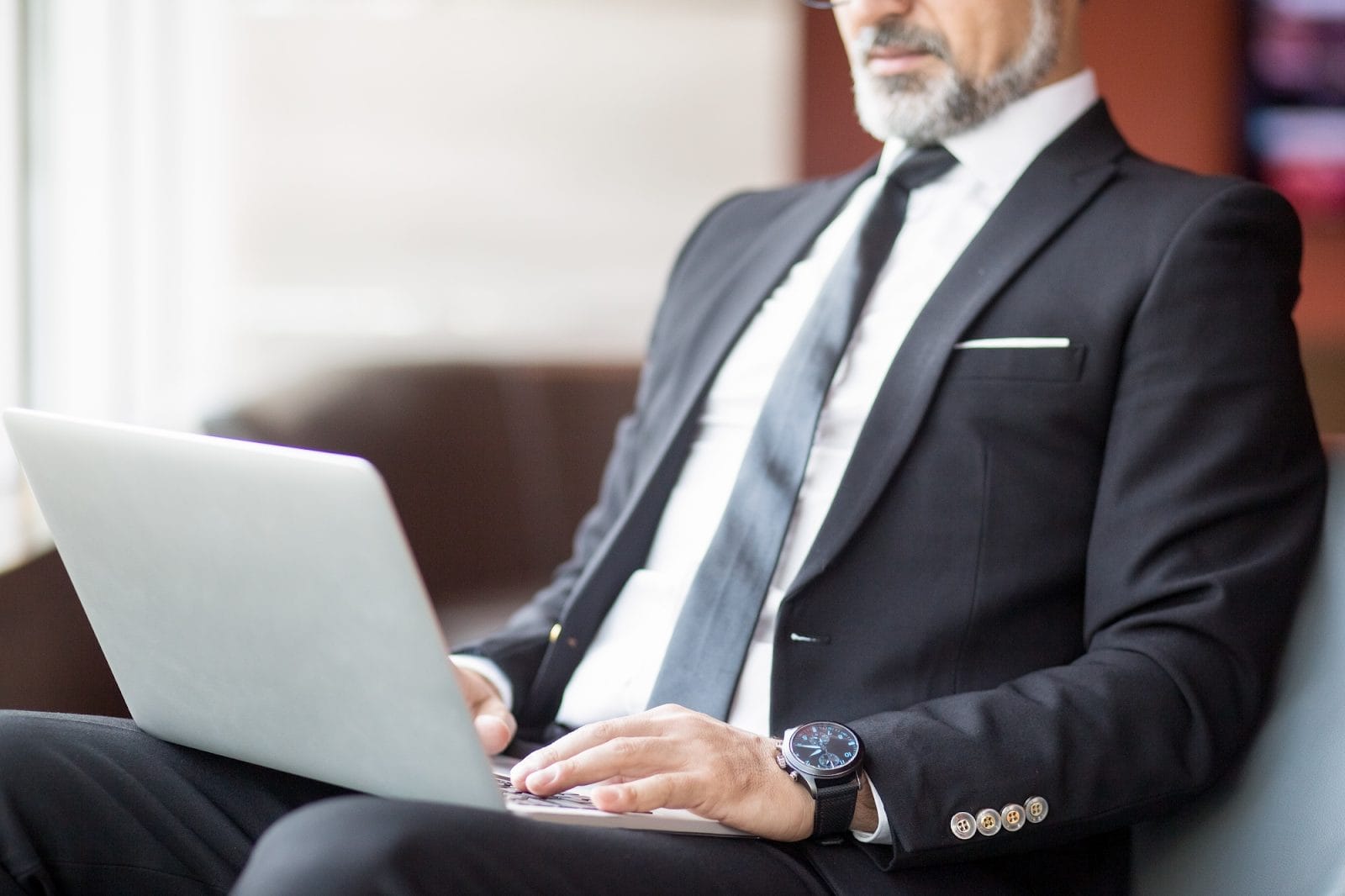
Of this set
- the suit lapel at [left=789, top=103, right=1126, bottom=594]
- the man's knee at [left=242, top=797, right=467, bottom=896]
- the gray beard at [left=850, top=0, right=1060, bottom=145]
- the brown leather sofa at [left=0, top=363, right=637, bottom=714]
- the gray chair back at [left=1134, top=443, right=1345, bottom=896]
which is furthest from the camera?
the brown leather sofa at [left=0, top=363, right=637, bottom=714]

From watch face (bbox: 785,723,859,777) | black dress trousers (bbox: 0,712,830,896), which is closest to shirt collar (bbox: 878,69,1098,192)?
watch face (bbox: 785,723,859,777)

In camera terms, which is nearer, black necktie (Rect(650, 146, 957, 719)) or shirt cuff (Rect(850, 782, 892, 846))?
shirt cuff (Rect(850, 782, 892, 846))

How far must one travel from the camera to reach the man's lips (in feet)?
4.62

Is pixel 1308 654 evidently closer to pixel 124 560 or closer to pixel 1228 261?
pixel 1228 261

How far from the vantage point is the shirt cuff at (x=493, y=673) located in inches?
52.7

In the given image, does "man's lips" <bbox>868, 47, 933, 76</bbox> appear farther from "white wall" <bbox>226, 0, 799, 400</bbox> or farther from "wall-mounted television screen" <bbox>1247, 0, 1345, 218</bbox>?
"wall-mounted television screen" <bbox>1247, 0, 1345, 218</bbox>

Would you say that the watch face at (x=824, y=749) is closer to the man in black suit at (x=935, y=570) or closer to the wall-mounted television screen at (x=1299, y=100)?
the man in black suit at (x=935, y=570)

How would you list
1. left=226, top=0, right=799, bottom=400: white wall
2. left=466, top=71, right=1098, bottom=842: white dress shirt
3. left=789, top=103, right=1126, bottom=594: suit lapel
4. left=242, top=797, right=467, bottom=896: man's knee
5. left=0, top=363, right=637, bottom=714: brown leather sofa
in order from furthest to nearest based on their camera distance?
left=226, top=0, right=799, bottom=400: white wall < left=0, top=363, right=637, bottom=714: brown leather sofa < left=466, top=71, right=1098, bottom=842: white dress shirt < left=789, top=103, right=1126, bottom=594: suit lapel < left=242, top=797, right=467, bottom=896: man's knee

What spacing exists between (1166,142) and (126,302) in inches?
109

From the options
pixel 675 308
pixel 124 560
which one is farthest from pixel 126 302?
pixel 124 560

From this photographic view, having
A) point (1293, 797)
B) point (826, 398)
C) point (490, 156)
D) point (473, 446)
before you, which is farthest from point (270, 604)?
point (490, 156)

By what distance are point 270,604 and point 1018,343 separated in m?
0.71

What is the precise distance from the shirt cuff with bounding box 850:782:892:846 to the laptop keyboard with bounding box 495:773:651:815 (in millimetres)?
170

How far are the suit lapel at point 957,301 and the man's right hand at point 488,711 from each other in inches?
11.5
